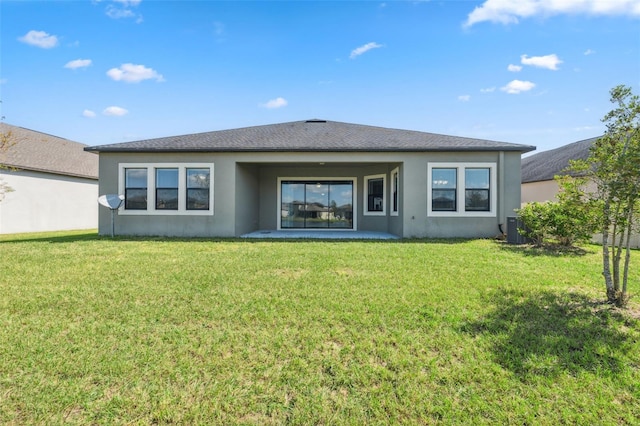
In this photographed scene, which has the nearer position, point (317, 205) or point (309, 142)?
point (309, 142)

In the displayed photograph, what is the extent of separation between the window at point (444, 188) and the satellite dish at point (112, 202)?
1182cm

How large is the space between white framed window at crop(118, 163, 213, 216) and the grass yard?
5.93 m

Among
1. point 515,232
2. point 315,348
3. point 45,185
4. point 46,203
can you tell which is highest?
point 45,185

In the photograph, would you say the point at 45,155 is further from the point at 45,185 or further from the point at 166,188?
the point at 166,188

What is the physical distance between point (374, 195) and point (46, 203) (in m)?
17.4

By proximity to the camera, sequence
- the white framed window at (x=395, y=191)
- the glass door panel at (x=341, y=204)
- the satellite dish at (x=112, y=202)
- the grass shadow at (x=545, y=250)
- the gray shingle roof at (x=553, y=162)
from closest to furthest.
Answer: the grass shadow at (x=545, y=250), the satellite dish at (x=112, y=202), the white framed window at (x=395, y=191), the glass door panel at (x=341, y=204), the gray shingle roof at (x=553, y=162)

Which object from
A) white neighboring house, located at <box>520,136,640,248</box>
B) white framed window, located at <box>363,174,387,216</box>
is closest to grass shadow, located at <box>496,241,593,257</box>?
white framed window, located at <box>363,174,387,216</box>

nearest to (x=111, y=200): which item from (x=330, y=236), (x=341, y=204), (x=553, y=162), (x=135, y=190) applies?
(x=135, y=190)

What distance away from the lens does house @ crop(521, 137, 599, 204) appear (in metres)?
19.5

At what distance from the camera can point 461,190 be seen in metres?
11.7

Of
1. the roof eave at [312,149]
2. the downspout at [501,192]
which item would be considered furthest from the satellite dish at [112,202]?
the downspout at [501,192]

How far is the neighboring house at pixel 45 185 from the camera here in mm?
15398

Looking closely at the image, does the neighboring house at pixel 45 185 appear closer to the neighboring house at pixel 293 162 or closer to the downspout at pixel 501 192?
the neighboring house at pixel 293 162

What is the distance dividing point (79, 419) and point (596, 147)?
6899mm
